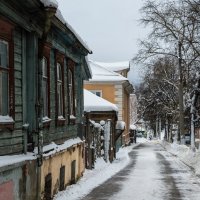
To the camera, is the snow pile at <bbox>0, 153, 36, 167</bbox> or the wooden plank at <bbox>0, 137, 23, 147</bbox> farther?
the wooden plank at <bbox>0, 137, 23, 147</bbox>

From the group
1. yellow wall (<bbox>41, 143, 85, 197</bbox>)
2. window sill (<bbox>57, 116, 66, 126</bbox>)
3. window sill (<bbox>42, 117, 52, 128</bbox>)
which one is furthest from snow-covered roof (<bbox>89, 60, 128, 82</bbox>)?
window sill (<bbox>42, 117, 52, 128</bbox>)

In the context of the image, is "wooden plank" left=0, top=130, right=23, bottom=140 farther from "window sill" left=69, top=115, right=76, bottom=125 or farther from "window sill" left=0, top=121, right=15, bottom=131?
"window sill" left=69, top=115, right=76, bottom=125

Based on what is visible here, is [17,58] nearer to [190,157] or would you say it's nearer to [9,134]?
[9,134]

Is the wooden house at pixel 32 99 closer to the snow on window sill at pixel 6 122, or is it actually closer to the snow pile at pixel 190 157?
the snow on window sill at pixel 6 122

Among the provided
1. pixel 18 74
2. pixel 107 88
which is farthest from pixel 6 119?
pixel 107 88

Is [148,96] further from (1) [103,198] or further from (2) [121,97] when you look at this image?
(1) [103,198]

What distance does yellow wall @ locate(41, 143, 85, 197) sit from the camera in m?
13.0

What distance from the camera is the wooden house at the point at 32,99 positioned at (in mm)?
9992

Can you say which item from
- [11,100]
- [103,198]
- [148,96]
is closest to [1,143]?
[11,100]

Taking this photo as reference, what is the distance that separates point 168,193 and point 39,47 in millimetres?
5681

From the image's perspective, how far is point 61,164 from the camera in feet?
50.5

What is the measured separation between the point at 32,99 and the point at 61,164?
413 cm

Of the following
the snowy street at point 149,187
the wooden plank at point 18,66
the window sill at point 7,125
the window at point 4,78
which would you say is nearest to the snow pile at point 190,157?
the snowy street at point 149,187

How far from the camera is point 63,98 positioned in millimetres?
16672
